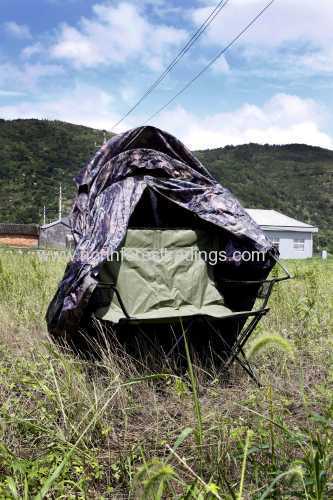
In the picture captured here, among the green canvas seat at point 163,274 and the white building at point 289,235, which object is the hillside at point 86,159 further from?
the green canvas seat at point 163,274

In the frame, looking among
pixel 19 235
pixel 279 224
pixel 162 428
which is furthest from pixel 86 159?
pixel 162 428

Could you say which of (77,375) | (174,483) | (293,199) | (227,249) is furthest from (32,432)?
(293,199)

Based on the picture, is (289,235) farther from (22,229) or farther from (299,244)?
(22,229)

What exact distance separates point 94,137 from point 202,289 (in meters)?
75.3

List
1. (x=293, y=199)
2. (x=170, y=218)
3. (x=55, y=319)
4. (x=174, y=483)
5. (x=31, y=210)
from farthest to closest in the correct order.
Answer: (x=293, y=199) < (x=31, y=210) < (x=170, y=218) < (x=55, y=319) < (x=174, y=483)

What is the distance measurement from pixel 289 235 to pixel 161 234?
116 ft

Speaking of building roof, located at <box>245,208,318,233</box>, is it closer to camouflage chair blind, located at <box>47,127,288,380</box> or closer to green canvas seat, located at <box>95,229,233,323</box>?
camouflage chair blind, located at <box>47,127,288,380</box>

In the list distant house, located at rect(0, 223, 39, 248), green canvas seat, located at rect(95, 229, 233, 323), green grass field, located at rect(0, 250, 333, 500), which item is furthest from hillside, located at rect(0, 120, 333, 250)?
green grass field, located at rect(0, 250, 333, 500)

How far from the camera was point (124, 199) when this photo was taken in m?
3.75

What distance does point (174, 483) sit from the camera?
2.10 meters

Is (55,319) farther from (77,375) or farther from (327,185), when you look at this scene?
(327,185)

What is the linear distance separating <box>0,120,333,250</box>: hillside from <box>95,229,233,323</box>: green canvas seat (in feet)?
173

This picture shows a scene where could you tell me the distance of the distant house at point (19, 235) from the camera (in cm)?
4912

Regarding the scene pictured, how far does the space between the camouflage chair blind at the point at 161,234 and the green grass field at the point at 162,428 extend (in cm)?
51
